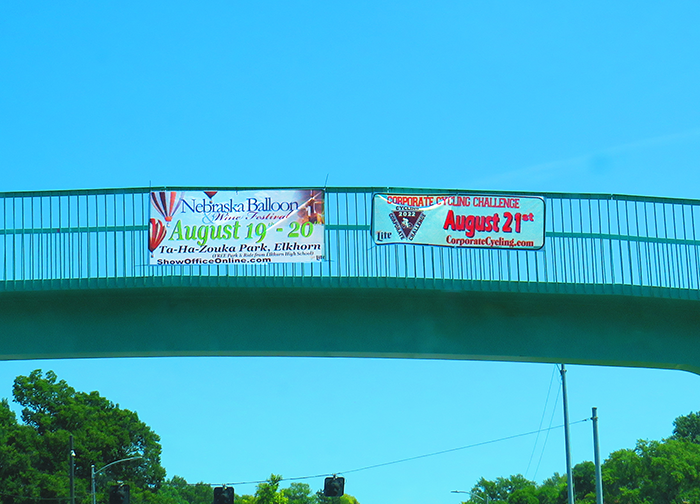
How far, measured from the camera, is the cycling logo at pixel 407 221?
19219 millimetres

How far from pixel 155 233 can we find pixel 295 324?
3252mm

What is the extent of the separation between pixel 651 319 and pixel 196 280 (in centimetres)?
923

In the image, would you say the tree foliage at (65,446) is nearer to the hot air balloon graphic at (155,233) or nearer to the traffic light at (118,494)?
the traffic light at (118,494)

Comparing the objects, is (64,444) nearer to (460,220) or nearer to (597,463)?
(597,463)

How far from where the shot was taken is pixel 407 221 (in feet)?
63.3

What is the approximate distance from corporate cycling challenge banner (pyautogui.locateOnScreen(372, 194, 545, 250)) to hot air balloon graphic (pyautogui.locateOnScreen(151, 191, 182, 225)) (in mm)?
3867

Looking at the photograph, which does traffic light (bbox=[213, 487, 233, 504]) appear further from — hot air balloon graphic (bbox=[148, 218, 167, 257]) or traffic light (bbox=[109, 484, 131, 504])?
hot air balloon graphic (bbox=[148, 218, 167, 257])

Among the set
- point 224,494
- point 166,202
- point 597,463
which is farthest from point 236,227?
point 597,463

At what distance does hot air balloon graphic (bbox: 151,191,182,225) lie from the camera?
63.3ft

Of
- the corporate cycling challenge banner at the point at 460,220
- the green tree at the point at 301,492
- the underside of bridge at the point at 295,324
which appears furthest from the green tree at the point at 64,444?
the green tree at the point at 301,492

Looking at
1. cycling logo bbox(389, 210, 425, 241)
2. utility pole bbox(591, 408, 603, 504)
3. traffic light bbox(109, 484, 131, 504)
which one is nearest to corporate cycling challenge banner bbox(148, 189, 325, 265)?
cycling logo bbox(389, 210, 425, 241)

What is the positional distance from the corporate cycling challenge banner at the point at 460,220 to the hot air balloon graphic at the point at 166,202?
12.7 feet

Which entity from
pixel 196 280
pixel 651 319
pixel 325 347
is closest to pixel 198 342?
pixel 196 280

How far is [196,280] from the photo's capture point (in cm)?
1889
